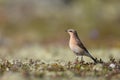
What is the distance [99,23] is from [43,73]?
20173 millimetres

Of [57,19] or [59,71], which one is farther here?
[57,19]

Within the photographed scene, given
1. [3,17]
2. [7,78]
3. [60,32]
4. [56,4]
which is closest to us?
[7,78]

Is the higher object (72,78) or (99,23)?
(99,23)

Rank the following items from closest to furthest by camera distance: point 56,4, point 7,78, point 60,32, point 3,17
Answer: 1. point 7,78
2. point 60,32
3. point 3,17
4. point 56,4

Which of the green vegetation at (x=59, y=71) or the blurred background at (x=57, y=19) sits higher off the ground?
the blurred background at (x=57, y=19)

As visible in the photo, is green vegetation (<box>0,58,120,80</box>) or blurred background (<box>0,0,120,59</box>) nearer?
green vegetation (<box>0,58,120,80</box>)

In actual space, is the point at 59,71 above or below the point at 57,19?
below

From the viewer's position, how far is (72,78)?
10.9 metres

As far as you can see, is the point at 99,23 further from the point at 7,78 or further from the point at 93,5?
the point at 7,78

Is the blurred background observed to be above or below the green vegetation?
above

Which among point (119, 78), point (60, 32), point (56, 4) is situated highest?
point (56, 4)

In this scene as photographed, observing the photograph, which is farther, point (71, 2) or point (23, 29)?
point (71, 2)

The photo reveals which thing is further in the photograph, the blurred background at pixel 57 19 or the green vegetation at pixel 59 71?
the blurred background at pixel 57 19

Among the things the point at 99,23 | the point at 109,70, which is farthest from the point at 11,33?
the point at 109,70
